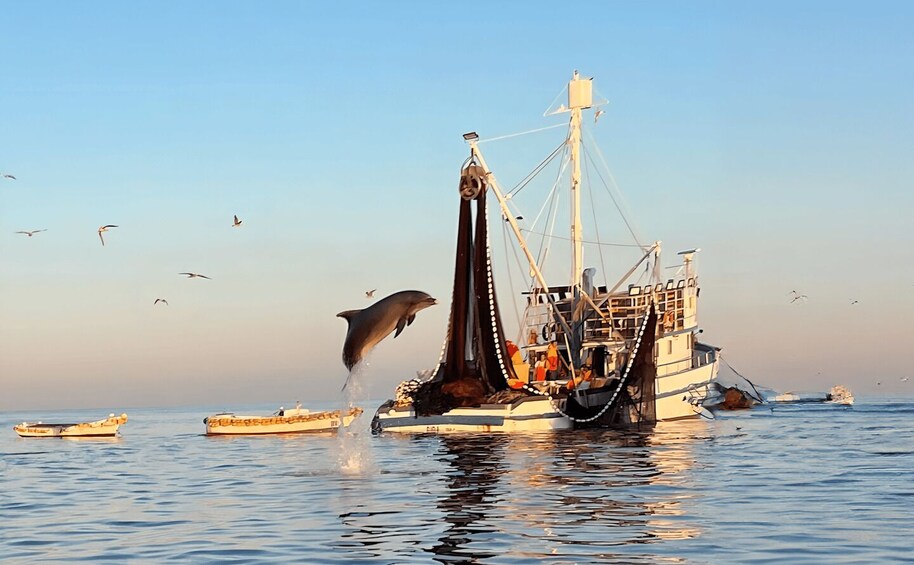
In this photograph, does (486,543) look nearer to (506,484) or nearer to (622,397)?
(506,484)

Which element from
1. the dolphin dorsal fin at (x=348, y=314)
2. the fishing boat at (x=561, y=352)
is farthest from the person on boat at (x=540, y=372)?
the dolphin dorsal fin at (x=348, y=314)

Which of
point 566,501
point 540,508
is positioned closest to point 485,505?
point 540,508

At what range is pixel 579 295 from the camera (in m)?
72.6

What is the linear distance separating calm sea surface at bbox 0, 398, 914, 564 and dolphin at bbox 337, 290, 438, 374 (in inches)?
152

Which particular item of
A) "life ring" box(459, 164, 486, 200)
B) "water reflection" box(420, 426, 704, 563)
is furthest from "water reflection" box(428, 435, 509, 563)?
"life ring" box(459, 164, 486, 200)

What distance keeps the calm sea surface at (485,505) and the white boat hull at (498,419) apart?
8.50 metres

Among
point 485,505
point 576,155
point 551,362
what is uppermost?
point 576,155

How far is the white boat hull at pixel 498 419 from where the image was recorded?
193ft

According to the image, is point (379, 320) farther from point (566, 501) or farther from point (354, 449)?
point (354, 449)

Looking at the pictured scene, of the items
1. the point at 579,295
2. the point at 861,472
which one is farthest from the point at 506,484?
the point at 579,295

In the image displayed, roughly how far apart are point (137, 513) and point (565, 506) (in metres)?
10.4

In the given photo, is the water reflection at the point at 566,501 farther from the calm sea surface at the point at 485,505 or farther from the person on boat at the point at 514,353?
the person on boat at the point at 514,353

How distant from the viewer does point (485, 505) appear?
26359mm

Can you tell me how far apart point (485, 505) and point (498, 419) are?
3258cm
